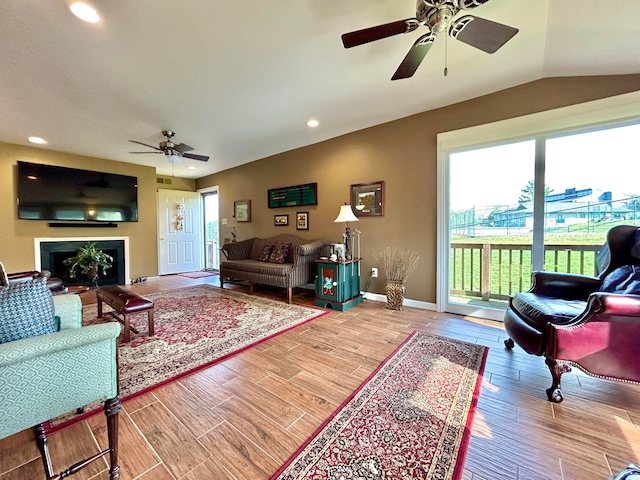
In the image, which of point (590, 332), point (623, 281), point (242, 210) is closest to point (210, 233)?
point (242, 210)

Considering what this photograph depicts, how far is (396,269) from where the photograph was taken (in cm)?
363

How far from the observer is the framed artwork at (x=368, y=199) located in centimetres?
379

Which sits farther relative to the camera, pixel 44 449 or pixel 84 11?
pixel 84 11

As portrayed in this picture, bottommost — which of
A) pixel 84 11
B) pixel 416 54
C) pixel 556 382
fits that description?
pixel 556 382

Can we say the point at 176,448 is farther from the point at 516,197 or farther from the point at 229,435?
the point at 516,197

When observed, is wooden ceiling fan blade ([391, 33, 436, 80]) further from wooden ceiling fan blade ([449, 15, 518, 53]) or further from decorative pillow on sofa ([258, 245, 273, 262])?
decorative pillow on sofa ([258, 245, 273, 262])

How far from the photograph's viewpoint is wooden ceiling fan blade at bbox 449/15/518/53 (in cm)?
153

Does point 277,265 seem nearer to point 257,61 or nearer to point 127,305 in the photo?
point 127,305

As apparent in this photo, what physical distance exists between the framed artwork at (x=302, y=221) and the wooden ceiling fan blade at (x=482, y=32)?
3337 millimetres

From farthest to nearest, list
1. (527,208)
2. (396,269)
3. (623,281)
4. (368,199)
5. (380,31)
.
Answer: (368,199) → (396,269) → (527,208) → (623,281) → (380,31)

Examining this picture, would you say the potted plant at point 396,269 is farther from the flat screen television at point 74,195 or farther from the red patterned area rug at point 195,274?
the flat screen television at point 74,195

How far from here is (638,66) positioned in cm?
220

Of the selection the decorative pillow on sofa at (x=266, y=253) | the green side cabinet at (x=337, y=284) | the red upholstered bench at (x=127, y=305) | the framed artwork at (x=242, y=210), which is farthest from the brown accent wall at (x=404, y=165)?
the red upholstered bench at (x=127, y=305)

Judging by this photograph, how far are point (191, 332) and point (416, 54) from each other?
126 inches
